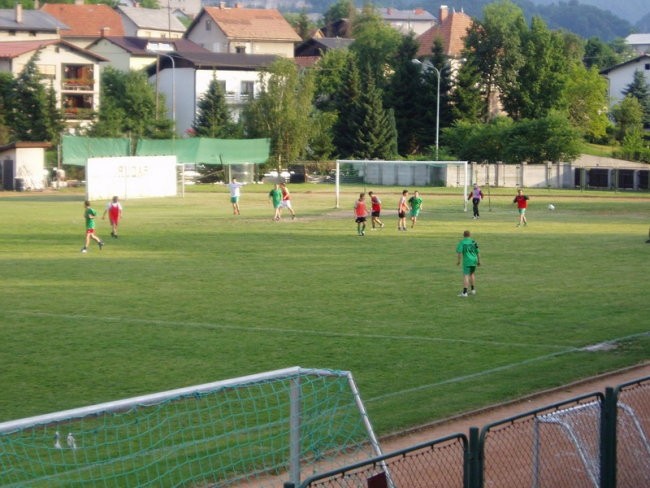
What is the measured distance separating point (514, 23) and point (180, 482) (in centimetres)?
9935

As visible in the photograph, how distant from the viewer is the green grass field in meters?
16.6

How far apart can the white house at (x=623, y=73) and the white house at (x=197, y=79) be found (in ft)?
140

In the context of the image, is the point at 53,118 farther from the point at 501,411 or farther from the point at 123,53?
the point at 501,411

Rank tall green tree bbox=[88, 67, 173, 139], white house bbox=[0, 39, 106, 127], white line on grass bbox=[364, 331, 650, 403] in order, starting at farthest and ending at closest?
white house bbox=[0, 39, 106, 127]
tall green tree bbox=[88, 67, 173, 139]
white line on grass bbox=[364, 331, 650, 403]

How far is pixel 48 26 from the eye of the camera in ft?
388

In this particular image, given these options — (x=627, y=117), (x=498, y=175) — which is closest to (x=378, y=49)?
(x=627, y=117)

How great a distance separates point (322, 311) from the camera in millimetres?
23156

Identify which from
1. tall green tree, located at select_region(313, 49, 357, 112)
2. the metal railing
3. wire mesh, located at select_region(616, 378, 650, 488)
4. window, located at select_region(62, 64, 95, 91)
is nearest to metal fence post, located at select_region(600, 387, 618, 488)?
the metal railing

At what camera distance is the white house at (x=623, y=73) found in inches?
4993

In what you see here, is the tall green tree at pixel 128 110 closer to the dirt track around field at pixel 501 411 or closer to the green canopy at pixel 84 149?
the green canopy at pixel 84 149

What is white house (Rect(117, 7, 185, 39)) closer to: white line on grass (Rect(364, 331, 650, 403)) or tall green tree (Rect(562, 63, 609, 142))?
tall green tree (Rect(562, 63, 609, 142))

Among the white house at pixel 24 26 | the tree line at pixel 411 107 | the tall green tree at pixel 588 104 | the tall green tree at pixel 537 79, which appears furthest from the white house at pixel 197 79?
→ the tall green tree at pixel 588 104

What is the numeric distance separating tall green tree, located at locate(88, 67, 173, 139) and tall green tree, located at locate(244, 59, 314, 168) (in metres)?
7.22

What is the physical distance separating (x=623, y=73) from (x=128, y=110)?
62543 millimetres
